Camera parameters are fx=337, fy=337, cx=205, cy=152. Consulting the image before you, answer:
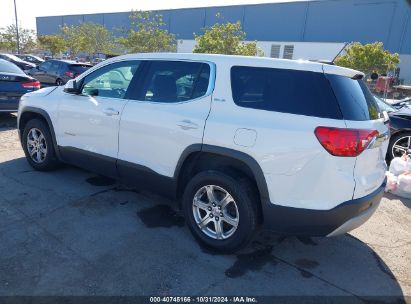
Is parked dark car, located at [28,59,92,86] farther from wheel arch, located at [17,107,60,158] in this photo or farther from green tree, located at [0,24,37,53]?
green tree, located at [0,24,37,53]

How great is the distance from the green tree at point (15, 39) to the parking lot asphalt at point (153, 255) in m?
46.8

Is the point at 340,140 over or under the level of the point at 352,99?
under

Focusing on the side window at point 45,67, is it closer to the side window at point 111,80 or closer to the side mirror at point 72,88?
the side mirror at point 72,88

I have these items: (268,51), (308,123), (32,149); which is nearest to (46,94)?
(32,149)

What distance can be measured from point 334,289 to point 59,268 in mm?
2317

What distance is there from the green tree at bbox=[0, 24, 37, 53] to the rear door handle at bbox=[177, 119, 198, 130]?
47.6 meters

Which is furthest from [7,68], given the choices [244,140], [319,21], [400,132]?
[319,21]

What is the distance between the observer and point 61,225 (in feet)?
11.6

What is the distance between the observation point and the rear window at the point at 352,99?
8.79 ft

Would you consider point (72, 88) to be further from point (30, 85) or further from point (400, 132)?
point (400, 132)

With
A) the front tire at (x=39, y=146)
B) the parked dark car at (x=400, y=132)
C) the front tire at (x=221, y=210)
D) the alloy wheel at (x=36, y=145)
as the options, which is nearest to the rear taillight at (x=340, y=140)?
the front tire at (x=221, y=210)

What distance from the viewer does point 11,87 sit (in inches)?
303

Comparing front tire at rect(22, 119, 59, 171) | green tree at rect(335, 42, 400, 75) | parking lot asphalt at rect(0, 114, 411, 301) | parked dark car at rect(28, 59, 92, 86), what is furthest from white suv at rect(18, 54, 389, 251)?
green tree at rect(335, 42, 400, 75)

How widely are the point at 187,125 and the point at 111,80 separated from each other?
4.89ft
